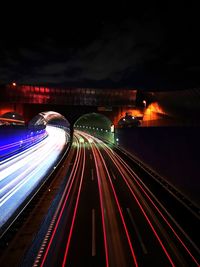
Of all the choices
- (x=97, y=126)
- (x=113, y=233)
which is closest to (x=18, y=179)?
(x=113, y=233)

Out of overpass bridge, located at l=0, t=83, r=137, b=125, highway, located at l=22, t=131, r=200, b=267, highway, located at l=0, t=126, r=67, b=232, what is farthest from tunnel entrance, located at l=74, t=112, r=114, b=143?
highway, located at l=22, t=131, r=200, b=267

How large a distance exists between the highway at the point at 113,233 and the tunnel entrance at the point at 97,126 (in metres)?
42.1

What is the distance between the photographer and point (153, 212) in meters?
19.1

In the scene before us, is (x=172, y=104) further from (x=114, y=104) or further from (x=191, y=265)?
(x=191, y=265)

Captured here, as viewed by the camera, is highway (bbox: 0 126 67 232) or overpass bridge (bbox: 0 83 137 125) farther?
overpass bridge (bbox: 0 83 137 125)

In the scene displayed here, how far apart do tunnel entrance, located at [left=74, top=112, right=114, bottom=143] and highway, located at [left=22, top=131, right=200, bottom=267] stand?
42077 millimetres

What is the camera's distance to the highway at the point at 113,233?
12914 millimetres

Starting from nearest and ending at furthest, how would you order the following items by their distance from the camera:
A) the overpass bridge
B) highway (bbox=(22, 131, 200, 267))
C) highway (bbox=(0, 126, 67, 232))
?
highway (bbox=(22, 131, 200, 267)) → highway (bbox=(0, 126, 67, 232)) → the overpass bridge

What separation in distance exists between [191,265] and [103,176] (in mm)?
19101

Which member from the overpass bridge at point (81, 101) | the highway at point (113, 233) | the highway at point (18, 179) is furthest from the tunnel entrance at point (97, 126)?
the highway at point (113, 233)

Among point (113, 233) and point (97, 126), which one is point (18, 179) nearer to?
point (113, 233)

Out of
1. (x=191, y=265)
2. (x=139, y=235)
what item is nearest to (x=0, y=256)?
(x=139, y=235)

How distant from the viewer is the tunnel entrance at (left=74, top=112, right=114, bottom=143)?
70006 millimetres

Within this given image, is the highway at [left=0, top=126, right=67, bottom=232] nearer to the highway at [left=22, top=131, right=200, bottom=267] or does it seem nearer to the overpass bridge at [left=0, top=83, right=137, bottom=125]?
the highway at [left=22, top=131, right=200, bottom=267]
